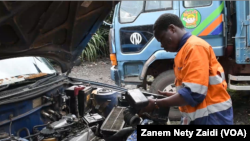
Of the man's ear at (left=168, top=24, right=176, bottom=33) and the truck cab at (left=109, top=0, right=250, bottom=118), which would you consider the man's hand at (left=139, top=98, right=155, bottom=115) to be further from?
the truck cab at (left=109, top=0, right=250, bottom=118)

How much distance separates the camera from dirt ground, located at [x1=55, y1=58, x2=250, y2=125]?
16.4 feet

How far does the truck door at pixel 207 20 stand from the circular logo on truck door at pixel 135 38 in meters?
0.95

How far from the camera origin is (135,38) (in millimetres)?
5219

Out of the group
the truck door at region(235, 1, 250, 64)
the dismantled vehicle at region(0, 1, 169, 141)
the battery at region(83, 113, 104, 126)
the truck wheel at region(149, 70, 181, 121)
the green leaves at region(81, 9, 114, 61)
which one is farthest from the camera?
the green leaves at region(81, 9, 114, 61)

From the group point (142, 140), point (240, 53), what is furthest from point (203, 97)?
point (240, 53)

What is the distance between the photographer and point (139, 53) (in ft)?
17.1

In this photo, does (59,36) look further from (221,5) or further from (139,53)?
(221,5)

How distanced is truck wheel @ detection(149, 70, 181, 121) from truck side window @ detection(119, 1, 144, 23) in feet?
4.42

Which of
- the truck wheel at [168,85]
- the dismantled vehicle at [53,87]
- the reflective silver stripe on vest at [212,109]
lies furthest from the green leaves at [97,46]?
the reflective silver stripe on vest at [212,109]

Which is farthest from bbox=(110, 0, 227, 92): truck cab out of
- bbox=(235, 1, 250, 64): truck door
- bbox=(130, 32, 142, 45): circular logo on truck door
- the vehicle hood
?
the vehicle hood

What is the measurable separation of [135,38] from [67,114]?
8.93 feet

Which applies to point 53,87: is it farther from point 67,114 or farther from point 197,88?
point 197,88

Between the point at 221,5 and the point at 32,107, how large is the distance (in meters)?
3.81

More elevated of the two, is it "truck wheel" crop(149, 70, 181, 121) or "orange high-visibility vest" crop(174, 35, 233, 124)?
"orange high-visibility vest" crop(174, 35, 233, 124)
